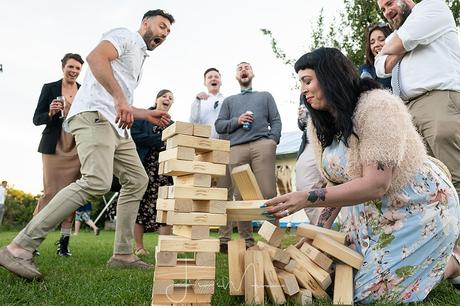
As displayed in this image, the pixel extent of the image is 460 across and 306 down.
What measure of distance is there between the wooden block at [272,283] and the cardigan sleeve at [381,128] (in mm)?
761

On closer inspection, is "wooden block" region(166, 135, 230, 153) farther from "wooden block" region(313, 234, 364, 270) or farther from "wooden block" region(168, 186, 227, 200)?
"wooden block" region(313, 234, 364, 270)

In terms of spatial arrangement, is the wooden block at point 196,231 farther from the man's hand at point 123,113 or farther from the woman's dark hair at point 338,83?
the man's hand at point 123,113

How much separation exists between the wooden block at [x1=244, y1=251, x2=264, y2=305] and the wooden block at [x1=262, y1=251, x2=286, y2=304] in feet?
0.10

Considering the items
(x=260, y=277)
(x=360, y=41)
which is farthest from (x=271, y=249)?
(x=360, y=41)

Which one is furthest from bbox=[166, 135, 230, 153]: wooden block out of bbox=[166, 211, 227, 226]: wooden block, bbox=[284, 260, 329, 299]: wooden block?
bbox=[284, 260, 329, 299]: wooden block

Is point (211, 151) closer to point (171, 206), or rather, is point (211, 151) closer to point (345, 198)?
point (171, 206)

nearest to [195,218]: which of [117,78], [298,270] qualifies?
[298,270]

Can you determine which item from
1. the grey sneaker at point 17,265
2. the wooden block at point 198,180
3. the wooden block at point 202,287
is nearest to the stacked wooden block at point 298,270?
the wooden block at point 202,287

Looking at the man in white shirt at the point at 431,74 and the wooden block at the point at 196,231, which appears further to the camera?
the man in white shirt at the point at 431,74

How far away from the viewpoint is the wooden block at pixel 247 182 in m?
2.58

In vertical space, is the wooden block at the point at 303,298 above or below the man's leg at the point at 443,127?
below

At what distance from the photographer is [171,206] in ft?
7.91

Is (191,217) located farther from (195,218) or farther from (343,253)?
(343,253)

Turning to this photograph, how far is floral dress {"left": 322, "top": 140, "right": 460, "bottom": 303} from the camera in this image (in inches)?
97.5
